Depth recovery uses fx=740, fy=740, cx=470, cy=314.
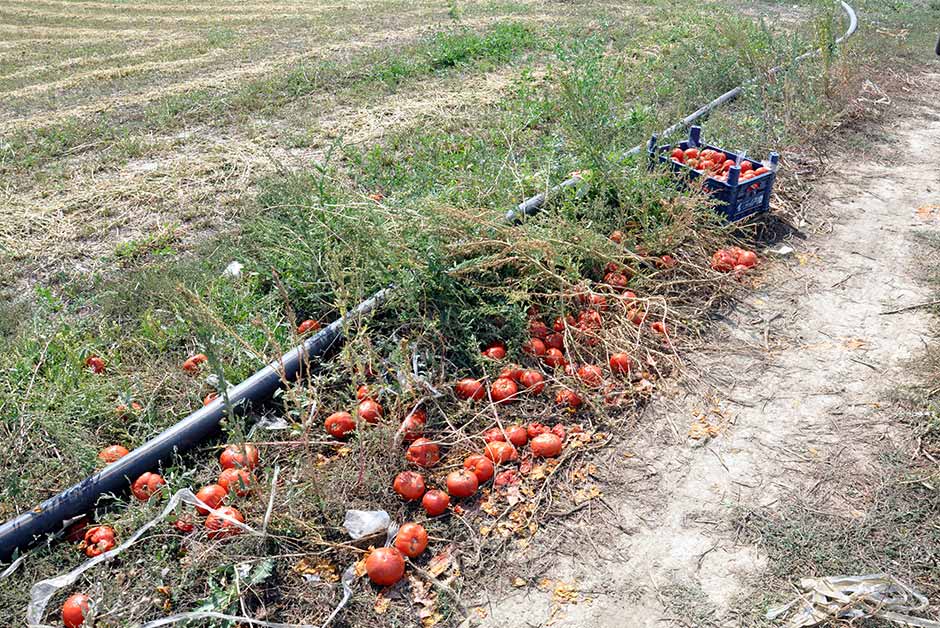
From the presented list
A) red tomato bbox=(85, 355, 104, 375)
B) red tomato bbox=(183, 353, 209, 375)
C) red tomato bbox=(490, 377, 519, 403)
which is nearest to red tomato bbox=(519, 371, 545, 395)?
red tomato bbox=(490, 377, 519, 403)

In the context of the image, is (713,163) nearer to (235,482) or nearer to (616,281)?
(616,281)

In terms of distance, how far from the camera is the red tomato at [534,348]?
13.7ft

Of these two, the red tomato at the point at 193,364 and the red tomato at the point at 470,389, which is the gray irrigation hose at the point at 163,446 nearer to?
the red tomato at the point at 193,364

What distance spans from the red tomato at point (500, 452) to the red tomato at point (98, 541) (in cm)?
172

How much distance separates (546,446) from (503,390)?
437mm

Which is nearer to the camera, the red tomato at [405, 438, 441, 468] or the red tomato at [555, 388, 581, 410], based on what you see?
the red tomato at [405, 438, 441, 468]

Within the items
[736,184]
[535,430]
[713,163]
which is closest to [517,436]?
[535,430]

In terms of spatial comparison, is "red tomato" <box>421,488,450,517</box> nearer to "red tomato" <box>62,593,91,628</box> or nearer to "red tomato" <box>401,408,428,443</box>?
"red tomato" <box>401,408,428,443</box>

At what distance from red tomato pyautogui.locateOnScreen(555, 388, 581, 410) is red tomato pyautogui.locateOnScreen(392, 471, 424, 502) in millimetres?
921

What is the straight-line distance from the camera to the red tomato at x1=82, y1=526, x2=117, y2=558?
3.19 meters

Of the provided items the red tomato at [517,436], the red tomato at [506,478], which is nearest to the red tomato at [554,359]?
the red tomato at [517,436]

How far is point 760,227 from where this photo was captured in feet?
18.4

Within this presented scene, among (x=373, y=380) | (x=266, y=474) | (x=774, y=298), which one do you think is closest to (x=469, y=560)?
(x=266, y=474)

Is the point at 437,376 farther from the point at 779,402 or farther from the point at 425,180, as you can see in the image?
the point at 425,180
